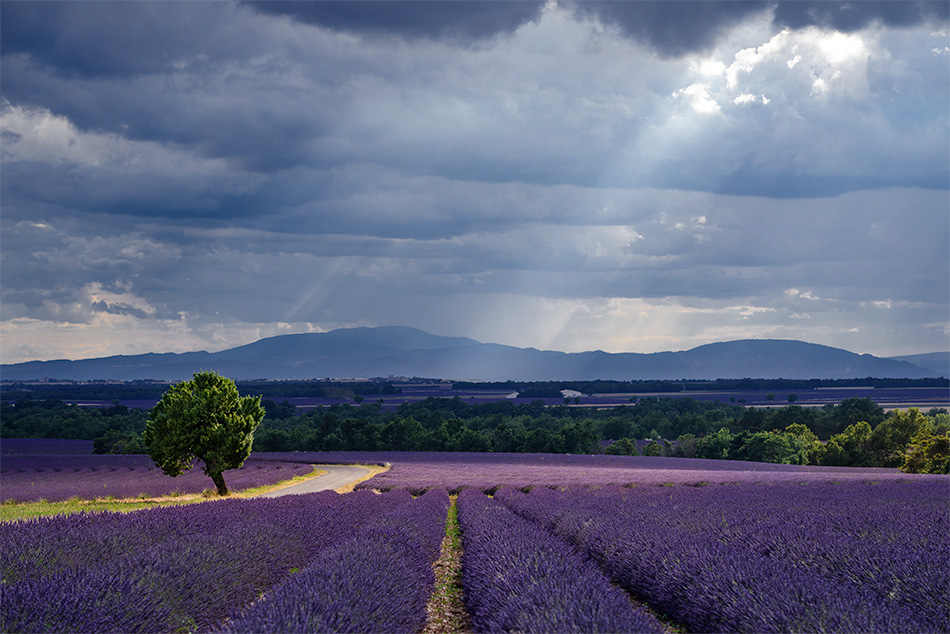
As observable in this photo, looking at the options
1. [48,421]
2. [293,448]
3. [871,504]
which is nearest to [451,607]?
[871,504]

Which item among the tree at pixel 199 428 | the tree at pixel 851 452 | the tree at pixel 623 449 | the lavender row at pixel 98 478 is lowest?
the tree at pixel 623 449

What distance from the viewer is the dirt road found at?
95.5 ft

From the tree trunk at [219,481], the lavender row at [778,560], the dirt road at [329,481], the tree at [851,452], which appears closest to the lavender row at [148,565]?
the lavender row at [778,560]

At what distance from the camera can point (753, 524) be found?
10.6m

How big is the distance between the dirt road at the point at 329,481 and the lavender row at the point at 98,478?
1.75 m

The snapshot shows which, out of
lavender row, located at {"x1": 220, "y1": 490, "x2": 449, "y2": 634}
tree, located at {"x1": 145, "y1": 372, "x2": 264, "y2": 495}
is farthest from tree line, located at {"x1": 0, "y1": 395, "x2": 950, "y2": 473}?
lavender row, located at {"x1": 220, "y1": 490, "x2": 449, "y2": 634}

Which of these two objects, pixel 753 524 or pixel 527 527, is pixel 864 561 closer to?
pixel 753 524

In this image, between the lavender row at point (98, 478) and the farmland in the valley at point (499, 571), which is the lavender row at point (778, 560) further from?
the lavender row at point (98, 478)

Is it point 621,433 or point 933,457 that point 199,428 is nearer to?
point 933,457

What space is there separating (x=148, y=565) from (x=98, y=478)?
3119cm

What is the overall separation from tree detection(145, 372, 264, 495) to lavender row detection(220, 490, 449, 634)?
64.1ft

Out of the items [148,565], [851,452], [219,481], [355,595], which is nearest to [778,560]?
[355,595]

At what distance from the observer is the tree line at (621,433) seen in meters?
51.7

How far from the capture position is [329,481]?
3509cm
